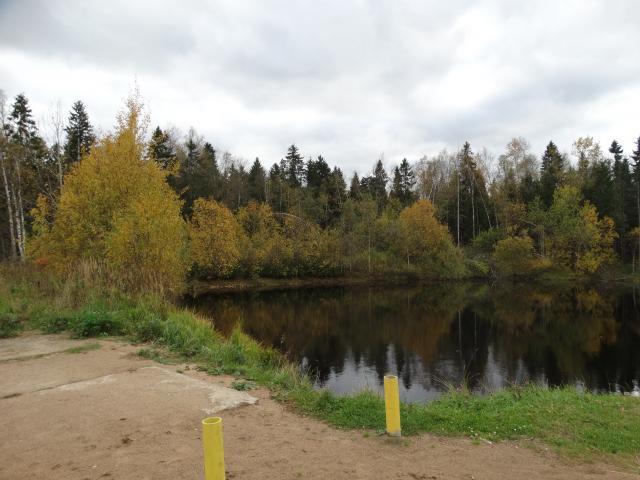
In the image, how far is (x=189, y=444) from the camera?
4.83 metres

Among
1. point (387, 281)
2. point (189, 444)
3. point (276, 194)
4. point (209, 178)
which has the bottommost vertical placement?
point (387, 281)

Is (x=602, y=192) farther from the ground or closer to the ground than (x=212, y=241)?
farther from the ground

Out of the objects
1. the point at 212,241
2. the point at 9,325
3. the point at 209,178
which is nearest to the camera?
the point at 9,325

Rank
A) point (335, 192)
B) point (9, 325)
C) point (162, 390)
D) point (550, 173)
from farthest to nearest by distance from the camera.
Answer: point (335, 192), point (550, 173), point (9, 325), point (162, 390)

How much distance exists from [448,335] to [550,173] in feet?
147

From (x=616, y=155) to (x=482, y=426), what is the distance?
70.7 meters

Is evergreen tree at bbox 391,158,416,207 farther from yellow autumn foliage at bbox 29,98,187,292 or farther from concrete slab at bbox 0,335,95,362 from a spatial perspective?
concrete slab at bbox 0,335,95,362

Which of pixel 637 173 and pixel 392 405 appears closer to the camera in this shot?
pixel 392 405

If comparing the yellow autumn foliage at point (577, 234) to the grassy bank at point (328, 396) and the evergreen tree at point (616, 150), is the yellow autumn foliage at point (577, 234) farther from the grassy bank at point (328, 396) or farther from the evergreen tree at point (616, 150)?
the grassy bank at point (328, 396)

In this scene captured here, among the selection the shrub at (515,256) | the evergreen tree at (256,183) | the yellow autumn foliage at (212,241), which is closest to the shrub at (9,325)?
the yellow autumn foliage at (212,241)

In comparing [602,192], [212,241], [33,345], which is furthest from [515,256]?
[33,345]

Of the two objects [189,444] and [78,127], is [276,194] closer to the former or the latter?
[78,127]

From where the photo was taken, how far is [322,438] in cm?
522

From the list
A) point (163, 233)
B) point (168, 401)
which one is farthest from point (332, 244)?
point (168, 401)
